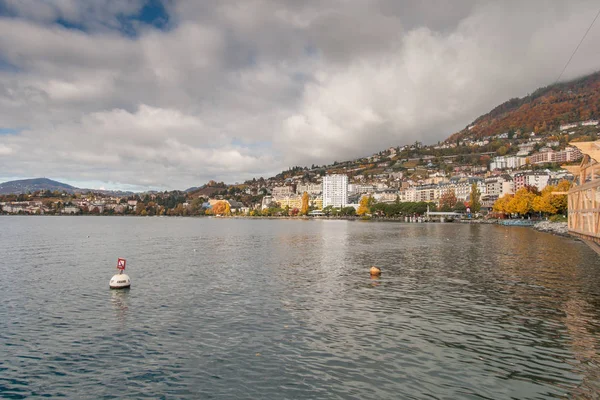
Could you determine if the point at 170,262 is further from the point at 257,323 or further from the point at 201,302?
the point at 257,323

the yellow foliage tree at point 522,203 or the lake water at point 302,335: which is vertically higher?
the yellow foliage tree at point 522,203

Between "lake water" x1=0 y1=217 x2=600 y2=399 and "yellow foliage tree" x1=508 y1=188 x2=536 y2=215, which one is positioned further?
"yellow foliage tree" x1=508 y1=188 x2=536 y2=215

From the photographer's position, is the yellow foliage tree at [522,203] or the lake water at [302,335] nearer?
the lake water at [302,335]

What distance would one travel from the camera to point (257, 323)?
66.2ft

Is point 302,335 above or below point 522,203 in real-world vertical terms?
below

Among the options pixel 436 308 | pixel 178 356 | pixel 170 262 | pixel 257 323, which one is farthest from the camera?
pixel 170 262

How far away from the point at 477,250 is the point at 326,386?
48.9 meters

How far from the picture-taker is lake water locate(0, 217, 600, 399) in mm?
13367

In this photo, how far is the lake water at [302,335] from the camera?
13.4 m

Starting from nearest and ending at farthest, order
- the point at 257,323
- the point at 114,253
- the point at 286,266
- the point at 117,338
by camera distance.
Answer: the point at 117,338
the point at 257,323
the point at 286,266
the point at 114,253

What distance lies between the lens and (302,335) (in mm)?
18312

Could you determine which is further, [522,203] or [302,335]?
[522,203]

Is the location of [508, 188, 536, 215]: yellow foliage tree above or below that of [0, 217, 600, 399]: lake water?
above

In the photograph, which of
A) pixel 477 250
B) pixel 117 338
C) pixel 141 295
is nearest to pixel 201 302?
pixel 141 295
